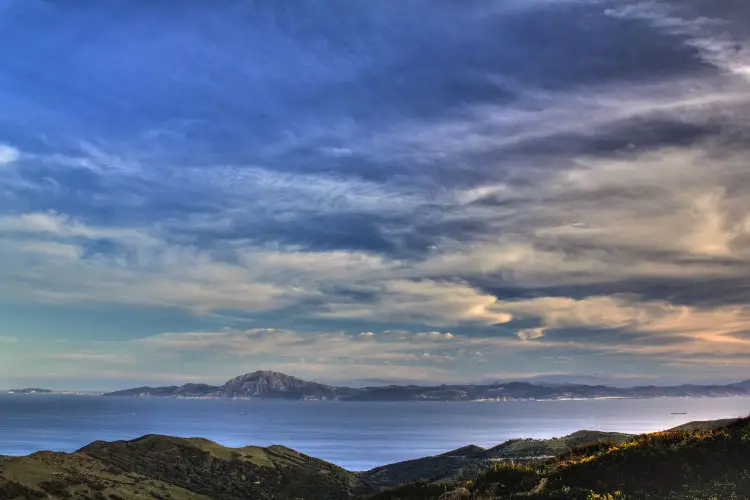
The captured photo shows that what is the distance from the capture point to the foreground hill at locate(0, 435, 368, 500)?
310 feet

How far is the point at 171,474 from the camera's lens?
13025 centimetres

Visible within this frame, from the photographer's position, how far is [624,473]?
27.6 meters

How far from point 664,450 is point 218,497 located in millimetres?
104810

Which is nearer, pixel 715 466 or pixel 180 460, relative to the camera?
pixel 715 466

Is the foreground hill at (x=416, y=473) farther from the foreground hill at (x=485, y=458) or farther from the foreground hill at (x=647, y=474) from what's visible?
the foreground hill at (x=485, y=458)

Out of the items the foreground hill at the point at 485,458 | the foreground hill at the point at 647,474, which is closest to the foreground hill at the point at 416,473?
the foreground hill at the point at 647,474

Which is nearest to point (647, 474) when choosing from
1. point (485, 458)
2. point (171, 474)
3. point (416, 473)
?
point (171, 474)

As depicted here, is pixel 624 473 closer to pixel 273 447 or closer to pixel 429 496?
pixel 429 496

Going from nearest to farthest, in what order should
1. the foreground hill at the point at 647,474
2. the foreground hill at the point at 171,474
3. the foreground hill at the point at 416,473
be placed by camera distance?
the foreground hill at the point at 647,474
the foreground hill at the point at 416,473
the foreground hill at the point at 171,474

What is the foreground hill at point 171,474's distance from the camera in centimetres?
9438

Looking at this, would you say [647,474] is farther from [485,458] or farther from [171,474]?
[485,458]

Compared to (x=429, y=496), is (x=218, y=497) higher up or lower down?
lower down

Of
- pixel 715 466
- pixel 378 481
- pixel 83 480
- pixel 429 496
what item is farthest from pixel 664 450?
pixel 378 481

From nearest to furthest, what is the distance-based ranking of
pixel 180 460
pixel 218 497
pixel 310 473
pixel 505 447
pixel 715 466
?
pixel 715 466
pixel 218 497
pixel 180 460
pixel 310 473
pixel 505 447
